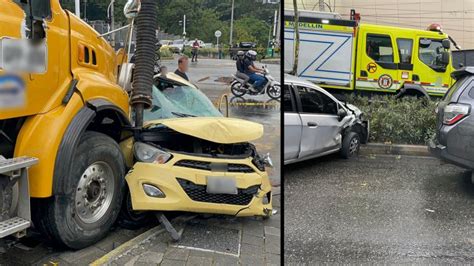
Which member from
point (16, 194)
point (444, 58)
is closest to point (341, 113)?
point (16, 194)

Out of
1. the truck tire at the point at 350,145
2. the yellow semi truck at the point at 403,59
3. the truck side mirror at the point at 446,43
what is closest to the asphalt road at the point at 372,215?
the truck tire at the point at 350,145

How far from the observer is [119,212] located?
232cm

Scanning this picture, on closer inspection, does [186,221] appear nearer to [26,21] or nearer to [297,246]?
[297,246]

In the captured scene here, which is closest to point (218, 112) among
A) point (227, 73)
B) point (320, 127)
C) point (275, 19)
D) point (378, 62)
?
point (227, 73)

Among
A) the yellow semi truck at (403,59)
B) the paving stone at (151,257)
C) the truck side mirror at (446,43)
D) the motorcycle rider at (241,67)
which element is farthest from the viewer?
the truck side mirror at (446,43)

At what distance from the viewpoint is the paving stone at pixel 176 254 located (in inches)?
80.2

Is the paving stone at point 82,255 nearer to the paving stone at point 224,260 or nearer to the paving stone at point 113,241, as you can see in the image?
the paving stone at point 113,241

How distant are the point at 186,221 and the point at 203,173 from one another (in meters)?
0.31

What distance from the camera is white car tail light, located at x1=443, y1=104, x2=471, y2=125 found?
320 centimetres

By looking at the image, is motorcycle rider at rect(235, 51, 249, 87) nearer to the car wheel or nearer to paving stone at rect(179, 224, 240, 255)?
the car wheel

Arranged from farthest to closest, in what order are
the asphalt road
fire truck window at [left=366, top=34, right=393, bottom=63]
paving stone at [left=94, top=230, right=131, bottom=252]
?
1. fire truck window at [left=366, top=34, right=393, bottom=63]
2. the asphalt road
3. paving stone at [left=94, top=230, right=131, bottom=252]

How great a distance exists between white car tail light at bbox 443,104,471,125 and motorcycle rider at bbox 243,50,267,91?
2180 millimetres

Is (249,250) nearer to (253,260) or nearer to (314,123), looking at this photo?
(253,260)

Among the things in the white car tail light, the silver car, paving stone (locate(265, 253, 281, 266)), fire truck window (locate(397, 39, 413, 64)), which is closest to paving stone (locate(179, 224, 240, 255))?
paving stone (locate(265, 253, 281, 266))
